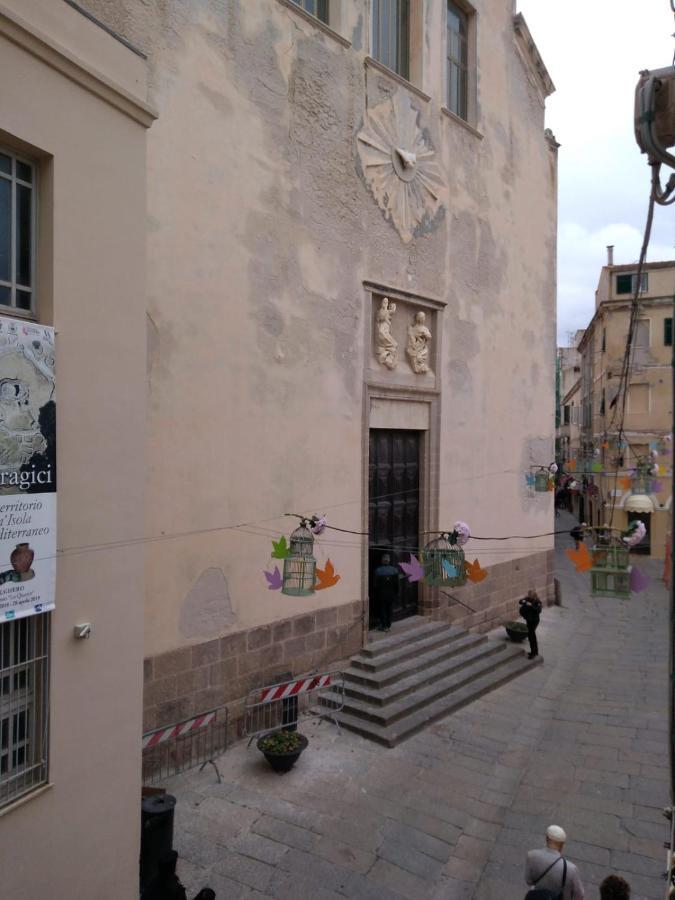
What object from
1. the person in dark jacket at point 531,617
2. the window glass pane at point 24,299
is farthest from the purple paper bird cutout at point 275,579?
the person in dark jacket at point 531,617

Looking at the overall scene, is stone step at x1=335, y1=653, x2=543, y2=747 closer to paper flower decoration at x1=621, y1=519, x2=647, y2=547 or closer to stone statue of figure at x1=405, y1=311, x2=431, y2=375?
paper flower decoration at x1=621, y1=519, x2=647, y2=547

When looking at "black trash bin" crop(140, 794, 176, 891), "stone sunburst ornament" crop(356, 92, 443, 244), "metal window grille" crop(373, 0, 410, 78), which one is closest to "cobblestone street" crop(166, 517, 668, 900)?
"black trash bin" crop(140, 794, 176, 891)

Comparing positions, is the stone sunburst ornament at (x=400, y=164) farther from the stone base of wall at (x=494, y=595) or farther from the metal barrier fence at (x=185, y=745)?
the metal barrier fence at (x=185, y=745)

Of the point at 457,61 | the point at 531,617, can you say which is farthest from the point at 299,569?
the point at 457,61

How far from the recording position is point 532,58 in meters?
16.5

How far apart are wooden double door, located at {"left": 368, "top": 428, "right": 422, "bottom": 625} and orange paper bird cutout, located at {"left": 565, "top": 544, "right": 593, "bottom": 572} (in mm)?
4509

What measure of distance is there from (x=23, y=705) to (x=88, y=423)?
81.6 inches

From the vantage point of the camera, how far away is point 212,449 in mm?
8664

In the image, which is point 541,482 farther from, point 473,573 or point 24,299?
point 24,299

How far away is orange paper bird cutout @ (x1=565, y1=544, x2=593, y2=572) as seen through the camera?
7.02 metres

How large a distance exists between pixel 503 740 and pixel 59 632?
7245 millimetres

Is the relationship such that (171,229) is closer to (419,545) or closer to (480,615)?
(419,545)

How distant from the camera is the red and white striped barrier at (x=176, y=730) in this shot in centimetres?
759

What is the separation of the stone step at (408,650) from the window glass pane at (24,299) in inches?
307
